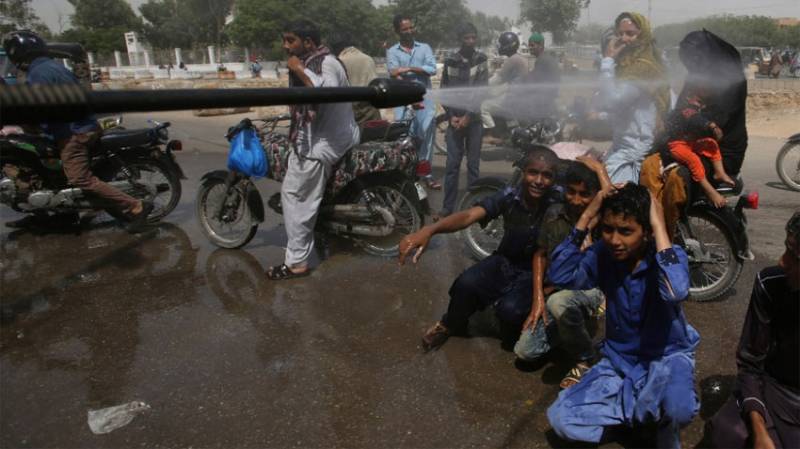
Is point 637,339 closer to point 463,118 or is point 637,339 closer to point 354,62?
point 463,118

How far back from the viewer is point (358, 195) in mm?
4793

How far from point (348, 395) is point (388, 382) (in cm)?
23

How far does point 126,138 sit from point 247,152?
1833 millimetres

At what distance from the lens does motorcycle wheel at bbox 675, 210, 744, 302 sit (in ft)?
12.6

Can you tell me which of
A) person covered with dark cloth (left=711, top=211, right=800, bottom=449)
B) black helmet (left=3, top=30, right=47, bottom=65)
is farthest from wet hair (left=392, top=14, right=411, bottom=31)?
person covered with dark cloth (left=711, top=211, right=800, bottom=449)

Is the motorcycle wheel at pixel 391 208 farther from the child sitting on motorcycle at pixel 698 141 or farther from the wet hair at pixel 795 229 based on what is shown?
the wet hair at pixel 795 229

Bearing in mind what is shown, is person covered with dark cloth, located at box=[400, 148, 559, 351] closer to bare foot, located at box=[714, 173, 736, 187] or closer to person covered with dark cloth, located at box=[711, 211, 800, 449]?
person covered with dark cloth, located at box=[711, 211, 800, 449]

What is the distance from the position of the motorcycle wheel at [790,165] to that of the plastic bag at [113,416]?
277 inches

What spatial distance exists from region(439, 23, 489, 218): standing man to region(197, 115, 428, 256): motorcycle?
881 mm

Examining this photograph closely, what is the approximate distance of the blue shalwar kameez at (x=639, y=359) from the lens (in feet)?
7.67

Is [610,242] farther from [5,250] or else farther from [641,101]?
[5,250]

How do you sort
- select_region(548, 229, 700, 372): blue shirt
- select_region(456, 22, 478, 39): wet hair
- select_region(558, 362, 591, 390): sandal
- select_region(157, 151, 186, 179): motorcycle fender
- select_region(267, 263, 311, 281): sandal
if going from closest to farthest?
select_region(548, 229, 700, 372): blue shirt, select_region(558, 362, 591, 390): sandal, select_region(267, 263, 311, 281): sandal, select_region(157, 151, 186, 179): motorcycle fender, select_region(456, 22, 478, 39): wet hair

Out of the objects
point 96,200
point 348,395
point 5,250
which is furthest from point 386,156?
point 5,250

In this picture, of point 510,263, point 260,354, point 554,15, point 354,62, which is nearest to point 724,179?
point 510,263
